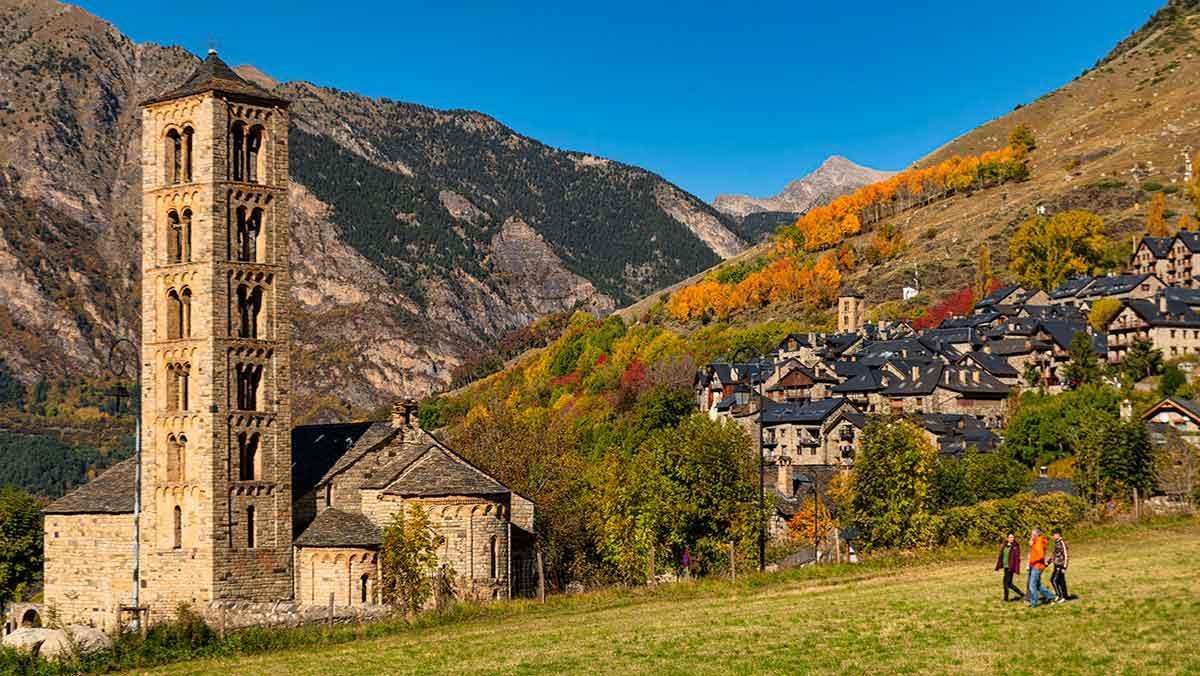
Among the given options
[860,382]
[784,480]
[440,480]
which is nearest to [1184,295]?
[860,382]

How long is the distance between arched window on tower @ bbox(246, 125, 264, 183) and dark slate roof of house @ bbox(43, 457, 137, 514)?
12709 mm

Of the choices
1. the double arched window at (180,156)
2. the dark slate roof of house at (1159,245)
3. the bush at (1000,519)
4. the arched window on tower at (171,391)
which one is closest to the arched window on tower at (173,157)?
the double arched window at (180,156)

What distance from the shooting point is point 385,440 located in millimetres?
62625

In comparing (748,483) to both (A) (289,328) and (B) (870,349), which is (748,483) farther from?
(B) (870,349)

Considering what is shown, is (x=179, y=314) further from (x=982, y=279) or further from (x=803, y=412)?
(x=982, y=279)

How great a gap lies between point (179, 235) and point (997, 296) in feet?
379

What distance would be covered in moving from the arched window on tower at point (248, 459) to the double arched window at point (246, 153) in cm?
1035

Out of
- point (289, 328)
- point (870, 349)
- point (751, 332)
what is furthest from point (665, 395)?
point (289, 328)

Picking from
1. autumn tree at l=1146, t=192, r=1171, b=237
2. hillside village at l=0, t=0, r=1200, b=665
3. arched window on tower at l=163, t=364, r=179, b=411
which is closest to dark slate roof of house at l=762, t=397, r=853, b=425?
hillside village at l=0, t=0, r=1200, b=665

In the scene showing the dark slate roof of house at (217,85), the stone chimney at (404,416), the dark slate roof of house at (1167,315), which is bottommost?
the stone chimney at (404,416)

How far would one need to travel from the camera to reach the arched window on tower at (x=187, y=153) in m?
60.2

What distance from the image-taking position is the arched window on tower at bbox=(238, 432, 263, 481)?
5822 centimetres

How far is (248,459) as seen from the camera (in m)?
58.7

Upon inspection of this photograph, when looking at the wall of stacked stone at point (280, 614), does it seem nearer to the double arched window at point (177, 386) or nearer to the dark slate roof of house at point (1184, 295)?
the double arched window at point (177, 386)
